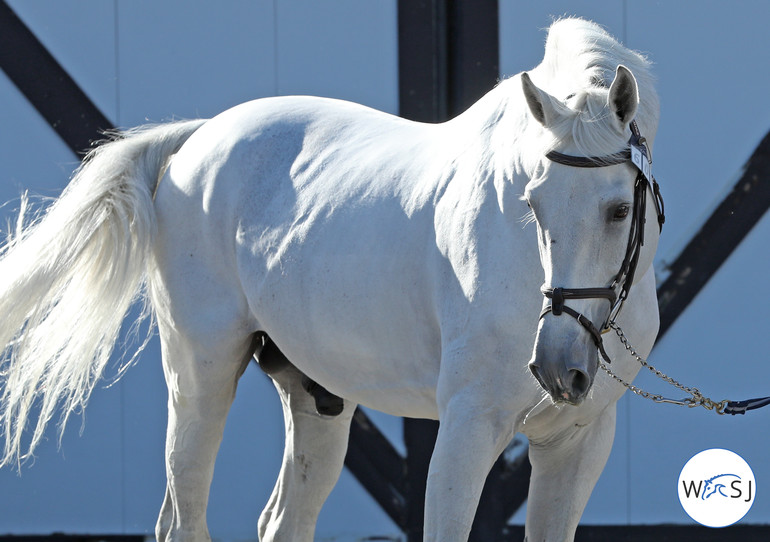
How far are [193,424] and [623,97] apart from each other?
1.65 m

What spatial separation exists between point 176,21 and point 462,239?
2770 millimetres

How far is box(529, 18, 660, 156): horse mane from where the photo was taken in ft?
6.53

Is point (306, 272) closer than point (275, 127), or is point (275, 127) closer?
point (306, 272)

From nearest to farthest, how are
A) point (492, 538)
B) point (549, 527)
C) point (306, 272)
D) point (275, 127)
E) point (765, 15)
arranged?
point (549, 527) < point (306, 272) < point (275, 127) < point (765, 15) < point (492, 538)

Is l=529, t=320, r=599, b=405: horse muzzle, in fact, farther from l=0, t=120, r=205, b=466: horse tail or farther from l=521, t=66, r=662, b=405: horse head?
l=0, t=120, r=205, b=466: horse tail

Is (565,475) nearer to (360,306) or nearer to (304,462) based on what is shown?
(360,306)

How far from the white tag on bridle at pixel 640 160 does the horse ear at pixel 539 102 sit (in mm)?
168

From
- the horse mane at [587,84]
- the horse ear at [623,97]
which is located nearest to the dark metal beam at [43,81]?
the horse mane at [587,84]

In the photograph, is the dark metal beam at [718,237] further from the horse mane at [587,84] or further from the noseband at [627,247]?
the noseband at [627,247]

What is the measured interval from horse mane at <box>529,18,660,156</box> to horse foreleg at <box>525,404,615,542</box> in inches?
28.8

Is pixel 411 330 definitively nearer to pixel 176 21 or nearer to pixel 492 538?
pixel 492 538

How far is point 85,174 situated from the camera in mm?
3125

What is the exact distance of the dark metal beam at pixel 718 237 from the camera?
4316 mm

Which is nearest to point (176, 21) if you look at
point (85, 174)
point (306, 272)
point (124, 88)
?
point (124, 88)
